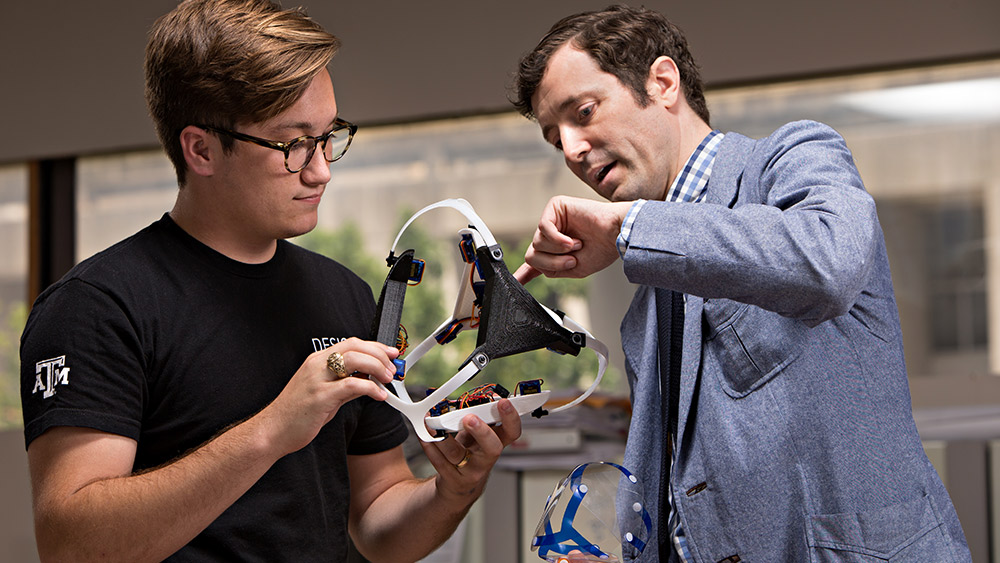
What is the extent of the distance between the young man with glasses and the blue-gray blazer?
0.29 meters

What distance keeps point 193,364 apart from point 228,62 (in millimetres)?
446

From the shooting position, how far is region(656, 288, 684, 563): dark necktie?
1408 millimetres

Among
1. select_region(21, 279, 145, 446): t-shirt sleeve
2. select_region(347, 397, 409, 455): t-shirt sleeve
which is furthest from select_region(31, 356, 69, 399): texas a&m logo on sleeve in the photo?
select_region(347, 397, 409, 455): t-shirt sleeve

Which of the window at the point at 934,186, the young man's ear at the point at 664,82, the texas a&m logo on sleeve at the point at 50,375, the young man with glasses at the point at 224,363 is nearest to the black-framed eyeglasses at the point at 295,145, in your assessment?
the young man with glasses at the point at 224,363

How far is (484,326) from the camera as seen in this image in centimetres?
130

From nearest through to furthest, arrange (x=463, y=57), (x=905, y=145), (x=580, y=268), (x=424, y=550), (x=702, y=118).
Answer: (x=580, y=268) → (x=424, y=550) → (x=702, y=118) → (x=905, y=145) → (x=463, y=57)

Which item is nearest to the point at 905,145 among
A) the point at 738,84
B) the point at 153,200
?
the point at 738,84

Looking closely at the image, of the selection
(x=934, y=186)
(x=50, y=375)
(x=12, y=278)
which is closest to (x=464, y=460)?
(x=50, y=375)

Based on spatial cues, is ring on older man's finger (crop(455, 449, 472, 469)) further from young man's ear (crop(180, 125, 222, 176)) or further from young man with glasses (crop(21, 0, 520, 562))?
young man's ear (crop(180, 125, 222, 176))

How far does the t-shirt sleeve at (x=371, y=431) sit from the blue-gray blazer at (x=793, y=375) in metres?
0.59

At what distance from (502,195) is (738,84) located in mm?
962

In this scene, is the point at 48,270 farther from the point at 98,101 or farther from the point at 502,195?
the point at 502,195

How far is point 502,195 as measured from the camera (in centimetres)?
382

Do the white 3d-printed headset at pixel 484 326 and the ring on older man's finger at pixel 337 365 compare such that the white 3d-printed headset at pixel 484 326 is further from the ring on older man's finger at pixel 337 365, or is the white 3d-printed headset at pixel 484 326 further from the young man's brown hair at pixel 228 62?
the young man's brown hair at pixel 228 62
